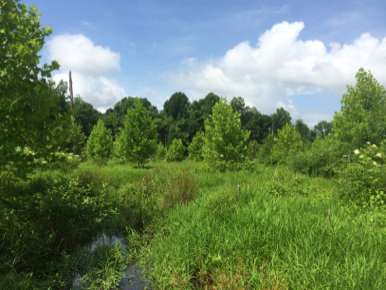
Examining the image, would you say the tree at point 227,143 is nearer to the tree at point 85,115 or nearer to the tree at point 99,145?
the tree at point 99,145

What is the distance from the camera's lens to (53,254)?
5594 mm

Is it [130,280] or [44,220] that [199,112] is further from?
[130,280]

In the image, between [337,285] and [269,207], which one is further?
[269,207]

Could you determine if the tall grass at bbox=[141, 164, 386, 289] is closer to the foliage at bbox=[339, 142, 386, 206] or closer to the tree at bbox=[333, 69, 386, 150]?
the foliage at bbox=[339, 142, 386, 206]

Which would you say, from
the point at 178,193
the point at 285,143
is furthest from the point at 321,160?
the point at 285,143

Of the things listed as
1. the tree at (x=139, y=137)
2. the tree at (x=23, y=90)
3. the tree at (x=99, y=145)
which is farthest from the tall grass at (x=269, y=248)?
the tree at (x=99, y=145)

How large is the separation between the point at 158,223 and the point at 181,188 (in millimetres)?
1849

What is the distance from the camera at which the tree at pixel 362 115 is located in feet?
46.4

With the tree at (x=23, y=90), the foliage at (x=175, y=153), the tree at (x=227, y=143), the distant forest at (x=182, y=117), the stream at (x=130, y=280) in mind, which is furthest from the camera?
the distant forest at (x=182, y=117)

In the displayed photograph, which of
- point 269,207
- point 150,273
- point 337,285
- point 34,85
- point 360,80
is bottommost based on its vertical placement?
point 150,273

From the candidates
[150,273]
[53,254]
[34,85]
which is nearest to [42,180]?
[53,254]

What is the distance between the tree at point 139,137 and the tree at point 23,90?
13.8 metres

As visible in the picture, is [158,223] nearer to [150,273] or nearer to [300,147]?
[150,273]

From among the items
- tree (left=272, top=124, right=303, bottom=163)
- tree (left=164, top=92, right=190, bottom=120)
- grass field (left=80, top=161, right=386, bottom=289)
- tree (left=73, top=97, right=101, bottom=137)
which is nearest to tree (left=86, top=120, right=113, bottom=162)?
tree (left=272, top=124, right=303, bottom=163)
